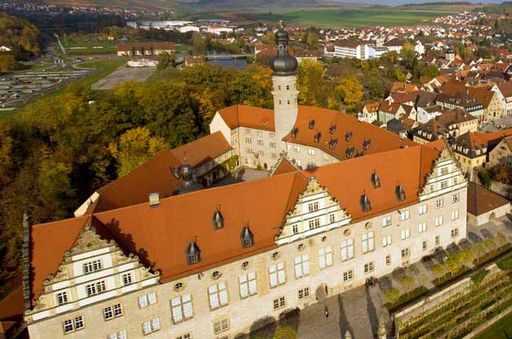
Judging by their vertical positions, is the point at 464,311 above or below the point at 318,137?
below

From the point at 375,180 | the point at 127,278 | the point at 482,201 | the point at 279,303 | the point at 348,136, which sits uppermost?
the point at 375,180

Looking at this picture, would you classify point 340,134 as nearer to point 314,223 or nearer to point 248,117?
point 248,117

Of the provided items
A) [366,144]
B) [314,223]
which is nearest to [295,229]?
[314,223]

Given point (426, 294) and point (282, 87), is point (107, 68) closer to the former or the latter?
point (282, 87)

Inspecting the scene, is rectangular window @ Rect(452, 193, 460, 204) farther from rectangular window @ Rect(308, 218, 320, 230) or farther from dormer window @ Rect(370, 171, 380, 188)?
rectangular window @ Rect(308, 218, 320, 230)

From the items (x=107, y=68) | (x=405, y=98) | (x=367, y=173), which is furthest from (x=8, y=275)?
(x=107, y=68)

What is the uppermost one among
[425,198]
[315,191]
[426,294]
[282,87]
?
[282,87]

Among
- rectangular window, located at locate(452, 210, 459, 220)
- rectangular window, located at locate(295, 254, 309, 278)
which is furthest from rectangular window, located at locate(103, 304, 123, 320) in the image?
rectangular window, located at locate(452, 210, 459, 220)
